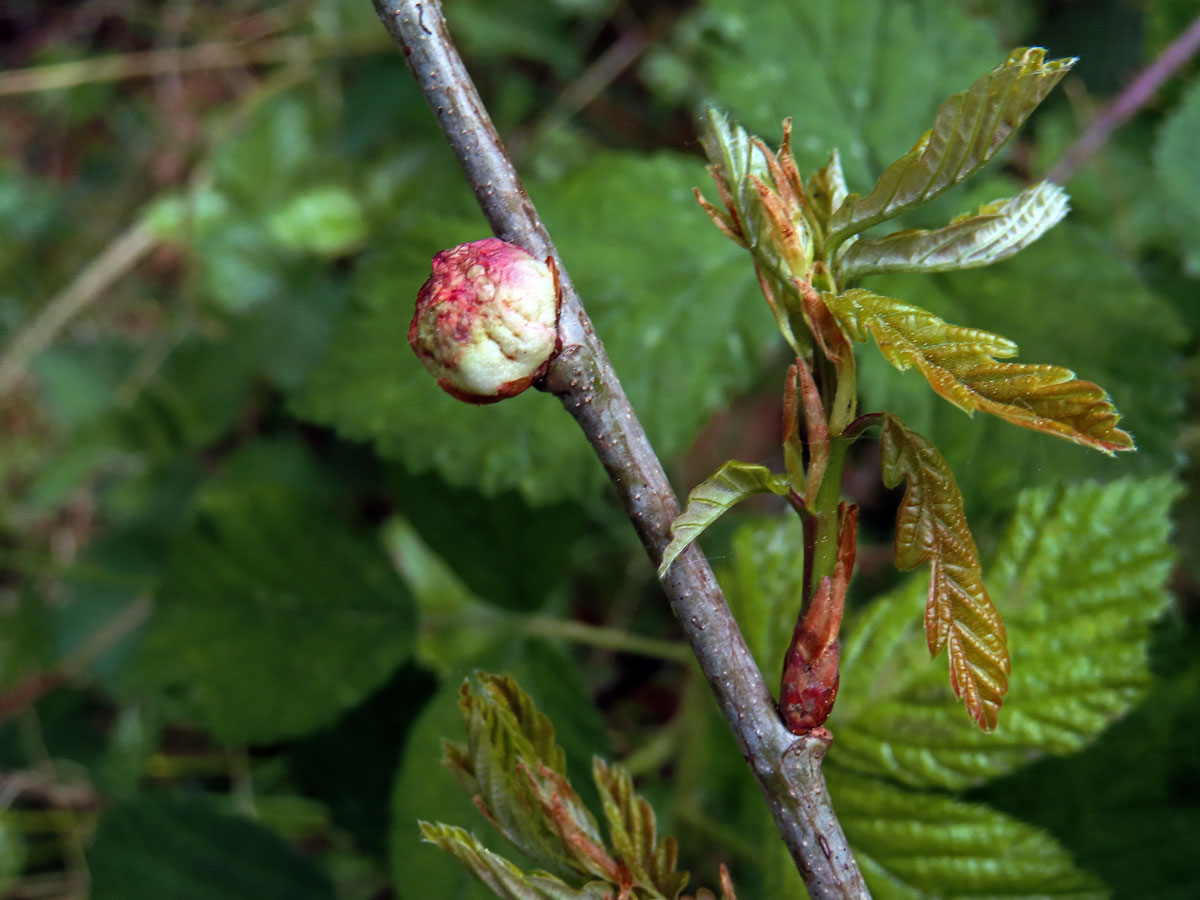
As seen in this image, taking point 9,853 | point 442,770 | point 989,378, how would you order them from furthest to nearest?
point 9,853 → point 442,770 → point 989,378

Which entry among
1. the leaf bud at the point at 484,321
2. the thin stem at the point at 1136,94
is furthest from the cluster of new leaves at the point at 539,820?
the thin stem at the point at 1136,94

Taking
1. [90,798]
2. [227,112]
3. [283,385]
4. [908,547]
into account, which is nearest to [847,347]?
[908,547]

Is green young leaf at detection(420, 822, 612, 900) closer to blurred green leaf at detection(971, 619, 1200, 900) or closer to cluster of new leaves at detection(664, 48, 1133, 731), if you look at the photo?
cluster of new leaves at detection(664, 48, 1133, 731)

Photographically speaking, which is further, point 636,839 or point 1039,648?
point 1039,648

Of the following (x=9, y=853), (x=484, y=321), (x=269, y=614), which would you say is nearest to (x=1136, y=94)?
(x=484, y=321)

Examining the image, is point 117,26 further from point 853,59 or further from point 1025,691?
point 1025,691

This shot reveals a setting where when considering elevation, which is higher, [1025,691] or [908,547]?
[908,547]

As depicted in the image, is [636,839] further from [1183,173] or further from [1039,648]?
[1183,173]

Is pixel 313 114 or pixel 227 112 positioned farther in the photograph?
pixel 227 112
